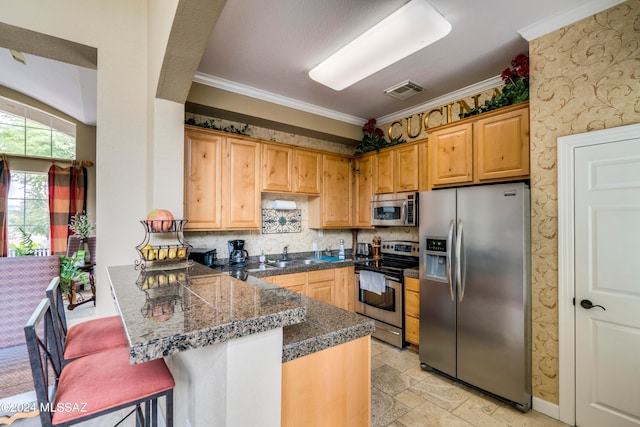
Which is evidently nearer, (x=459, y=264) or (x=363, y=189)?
(x=459, y=264)

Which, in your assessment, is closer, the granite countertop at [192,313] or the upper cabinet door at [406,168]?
the granite countertop at [192,313]

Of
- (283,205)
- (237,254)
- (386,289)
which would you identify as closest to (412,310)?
(386,289)

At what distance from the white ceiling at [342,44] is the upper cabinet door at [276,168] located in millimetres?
607

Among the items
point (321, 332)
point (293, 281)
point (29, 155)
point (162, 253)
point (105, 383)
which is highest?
point (29, 155)

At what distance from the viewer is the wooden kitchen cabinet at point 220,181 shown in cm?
295

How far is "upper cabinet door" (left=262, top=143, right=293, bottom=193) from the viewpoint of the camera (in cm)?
345

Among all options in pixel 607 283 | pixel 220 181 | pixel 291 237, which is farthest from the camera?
pixel 291 237

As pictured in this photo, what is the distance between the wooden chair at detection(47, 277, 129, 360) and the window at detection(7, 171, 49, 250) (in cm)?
589

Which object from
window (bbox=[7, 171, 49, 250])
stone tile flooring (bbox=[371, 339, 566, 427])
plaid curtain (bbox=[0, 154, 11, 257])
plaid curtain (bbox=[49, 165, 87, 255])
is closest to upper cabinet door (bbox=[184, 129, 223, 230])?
stone tile flooring (bbox=[371, 339, 566, 427])

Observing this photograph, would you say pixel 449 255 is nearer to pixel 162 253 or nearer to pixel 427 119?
pixel 427 119

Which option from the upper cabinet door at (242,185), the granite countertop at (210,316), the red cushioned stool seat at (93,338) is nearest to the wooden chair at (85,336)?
the red cushioned stool seat at (93,338)

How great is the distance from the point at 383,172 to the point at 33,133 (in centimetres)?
698

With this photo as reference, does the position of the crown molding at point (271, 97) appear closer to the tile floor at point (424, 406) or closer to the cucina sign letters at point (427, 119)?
the cucina sign letters at point (427, 119)

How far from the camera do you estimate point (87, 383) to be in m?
1.09
